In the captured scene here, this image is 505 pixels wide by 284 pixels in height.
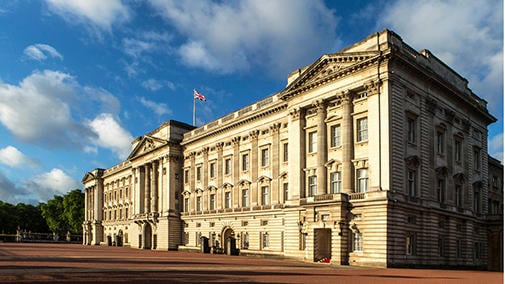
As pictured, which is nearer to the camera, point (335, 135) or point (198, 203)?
point (335, 135)

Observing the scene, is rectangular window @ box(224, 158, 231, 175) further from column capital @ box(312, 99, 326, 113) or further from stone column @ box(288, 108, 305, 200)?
column capital @ box(312, 99, 326, 113)

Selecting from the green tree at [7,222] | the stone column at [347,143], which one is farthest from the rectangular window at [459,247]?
the green tree at [7,222]

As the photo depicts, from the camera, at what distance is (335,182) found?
45375 mm

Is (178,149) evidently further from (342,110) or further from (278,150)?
(342,110)

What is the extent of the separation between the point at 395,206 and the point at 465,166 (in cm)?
1632

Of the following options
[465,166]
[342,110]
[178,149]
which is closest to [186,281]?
[342,110]

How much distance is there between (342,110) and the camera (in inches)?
1768

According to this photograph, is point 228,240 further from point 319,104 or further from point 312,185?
point 319,104

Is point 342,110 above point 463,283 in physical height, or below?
above

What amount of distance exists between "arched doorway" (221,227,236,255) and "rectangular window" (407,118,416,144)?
2638 centimetres

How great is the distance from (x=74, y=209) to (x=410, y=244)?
359 ft

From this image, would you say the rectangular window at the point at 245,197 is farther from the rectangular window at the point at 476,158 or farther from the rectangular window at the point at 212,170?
the rectangular window at the point at 476,158

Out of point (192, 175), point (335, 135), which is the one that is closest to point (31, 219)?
point (192, 175)

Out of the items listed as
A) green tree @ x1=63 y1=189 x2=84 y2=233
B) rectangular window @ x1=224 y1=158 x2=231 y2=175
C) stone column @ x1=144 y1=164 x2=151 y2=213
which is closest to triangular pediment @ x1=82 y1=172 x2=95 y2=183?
green tree @ x1=63 y1=189 x2=84 y2=233
